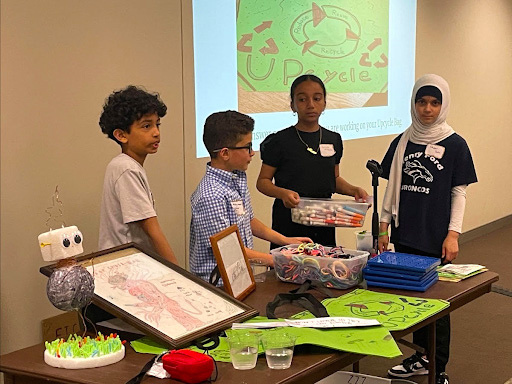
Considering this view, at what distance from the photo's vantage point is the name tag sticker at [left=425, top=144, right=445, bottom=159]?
10.7 feet

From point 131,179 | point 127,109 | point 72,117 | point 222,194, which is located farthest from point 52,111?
point 222,194

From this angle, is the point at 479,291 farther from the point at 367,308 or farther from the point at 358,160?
the point at 358,160

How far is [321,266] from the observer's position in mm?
2514

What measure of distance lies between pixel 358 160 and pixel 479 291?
321cm

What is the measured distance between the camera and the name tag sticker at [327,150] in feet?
11.5

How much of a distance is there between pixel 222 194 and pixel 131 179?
334 millimetres

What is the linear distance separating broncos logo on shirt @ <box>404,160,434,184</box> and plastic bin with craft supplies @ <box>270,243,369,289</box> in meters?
0.81

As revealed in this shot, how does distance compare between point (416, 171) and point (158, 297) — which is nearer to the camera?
point (158, 297)

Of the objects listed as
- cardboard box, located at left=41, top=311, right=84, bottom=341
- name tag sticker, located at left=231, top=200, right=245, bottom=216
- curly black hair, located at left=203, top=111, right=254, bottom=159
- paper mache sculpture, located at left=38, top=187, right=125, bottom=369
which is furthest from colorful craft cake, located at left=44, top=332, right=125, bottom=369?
cardboard box, located at left=41, top=311, right=84, bottom=341

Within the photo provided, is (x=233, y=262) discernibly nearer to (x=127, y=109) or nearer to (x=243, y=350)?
(x=243, y=350)

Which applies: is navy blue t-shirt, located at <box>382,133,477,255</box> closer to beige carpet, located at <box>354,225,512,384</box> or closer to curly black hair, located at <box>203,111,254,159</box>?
beige carpet, located at <box>354,225,512,384</box>

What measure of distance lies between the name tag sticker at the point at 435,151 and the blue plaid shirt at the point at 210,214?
105 cm

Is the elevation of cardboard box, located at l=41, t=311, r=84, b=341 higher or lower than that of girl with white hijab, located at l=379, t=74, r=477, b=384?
lower

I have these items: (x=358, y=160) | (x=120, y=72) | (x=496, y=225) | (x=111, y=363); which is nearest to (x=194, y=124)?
(x=120, y=72)
